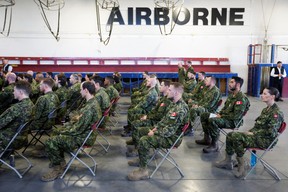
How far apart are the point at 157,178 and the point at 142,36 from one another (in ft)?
31.7

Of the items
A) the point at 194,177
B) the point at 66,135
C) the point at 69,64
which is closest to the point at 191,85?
the point at 194,177

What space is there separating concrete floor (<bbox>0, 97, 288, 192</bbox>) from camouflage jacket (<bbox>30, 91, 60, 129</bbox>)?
530 mm

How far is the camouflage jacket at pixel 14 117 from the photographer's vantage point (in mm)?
3295

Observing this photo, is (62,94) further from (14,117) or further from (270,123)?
(270,123)

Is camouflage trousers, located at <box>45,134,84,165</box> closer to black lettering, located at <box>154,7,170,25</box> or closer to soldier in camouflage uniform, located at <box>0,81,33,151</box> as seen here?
soldier in camouflage uniform, located at <box>0,81,33,151</box>

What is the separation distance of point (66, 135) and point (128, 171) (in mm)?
992

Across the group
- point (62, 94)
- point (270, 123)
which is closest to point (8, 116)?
point (62, 94)

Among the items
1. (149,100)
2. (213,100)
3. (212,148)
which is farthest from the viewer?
(213,100)

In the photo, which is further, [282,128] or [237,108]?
[237,108]

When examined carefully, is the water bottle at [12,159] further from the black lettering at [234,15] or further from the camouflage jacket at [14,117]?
the black lettering at [234,15]

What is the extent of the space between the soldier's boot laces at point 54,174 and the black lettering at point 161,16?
32.1 ft

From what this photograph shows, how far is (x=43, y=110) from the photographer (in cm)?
403

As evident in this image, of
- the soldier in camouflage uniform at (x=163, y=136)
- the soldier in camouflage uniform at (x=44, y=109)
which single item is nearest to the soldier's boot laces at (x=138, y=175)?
the soldier in camouflage uniform at (x=163, y=136)

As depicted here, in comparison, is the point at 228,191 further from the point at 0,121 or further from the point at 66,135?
the point at 0,121
